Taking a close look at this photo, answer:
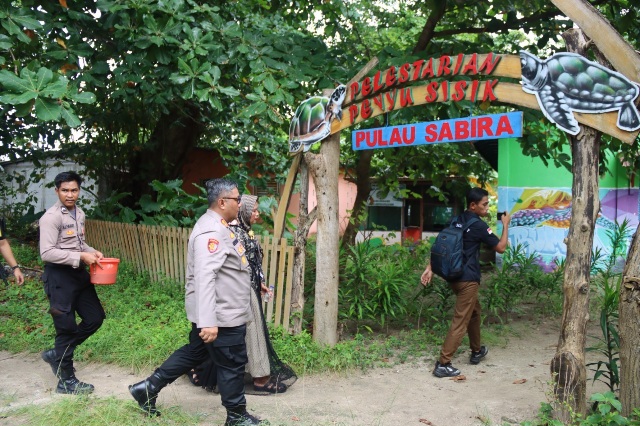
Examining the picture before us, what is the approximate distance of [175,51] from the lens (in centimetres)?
665

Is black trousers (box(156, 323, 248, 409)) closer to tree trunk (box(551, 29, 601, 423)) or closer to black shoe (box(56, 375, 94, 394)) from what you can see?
black shoe (box(56, 375, 94, 394))

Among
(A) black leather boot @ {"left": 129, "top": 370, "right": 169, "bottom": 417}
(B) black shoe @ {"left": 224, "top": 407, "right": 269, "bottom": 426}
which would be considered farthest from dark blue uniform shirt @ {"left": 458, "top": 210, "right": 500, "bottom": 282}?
(A) black leather boot @ {"left": 129, "top": 370, "right": 169, "bottom": 417}

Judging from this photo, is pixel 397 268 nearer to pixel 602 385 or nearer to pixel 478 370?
pixel 478 370

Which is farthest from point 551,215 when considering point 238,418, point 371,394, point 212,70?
point 238,418

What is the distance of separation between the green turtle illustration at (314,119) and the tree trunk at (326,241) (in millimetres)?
123

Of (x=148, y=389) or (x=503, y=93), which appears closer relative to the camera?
(x=148, y=389)

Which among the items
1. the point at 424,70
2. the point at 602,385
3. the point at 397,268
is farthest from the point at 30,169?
the point at 602,385

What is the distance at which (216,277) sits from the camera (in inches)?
157

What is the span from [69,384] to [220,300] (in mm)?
1892

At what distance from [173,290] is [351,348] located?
3.29 metres

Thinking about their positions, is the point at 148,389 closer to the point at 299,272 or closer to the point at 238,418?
the point at 238,418

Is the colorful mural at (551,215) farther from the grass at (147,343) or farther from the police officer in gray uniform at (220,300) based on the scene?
the police officer in gray uniform at (220,300)

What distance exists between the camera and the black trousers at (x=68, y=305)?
15.8 ft

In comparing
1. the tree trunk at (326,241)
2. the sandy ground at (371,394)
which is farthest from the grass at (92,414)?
the tree trunk at (326,241)
